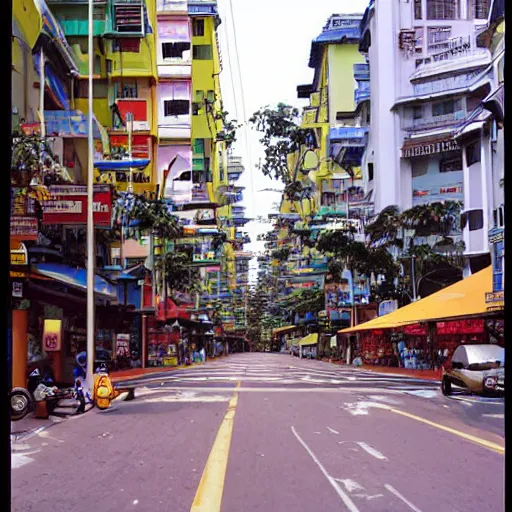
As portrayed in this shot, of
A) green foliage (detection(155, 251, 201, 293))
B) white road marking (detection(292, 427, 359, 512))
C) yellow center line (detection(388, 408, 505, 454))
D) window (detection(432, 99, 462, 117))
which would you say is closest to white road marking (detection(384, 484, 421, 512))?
white road marking (detection(292, 427, 359, 512))

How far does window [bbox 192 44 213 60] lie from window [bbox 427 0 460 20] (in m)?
23.3

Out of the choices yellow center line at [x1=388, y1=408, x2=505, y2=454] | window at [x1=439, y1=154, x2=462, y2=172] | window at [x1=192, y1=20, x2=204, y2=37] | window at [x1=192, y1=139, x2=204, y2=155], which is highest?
window at [x1=192, y1=20, x2=204, y2=37]

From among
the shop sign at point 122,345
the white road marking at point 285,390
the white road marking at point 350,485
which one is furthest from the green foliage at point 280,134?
the white road marking at point 350,485

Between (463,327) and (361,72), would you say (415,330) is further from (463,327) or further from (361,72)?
(361,72)

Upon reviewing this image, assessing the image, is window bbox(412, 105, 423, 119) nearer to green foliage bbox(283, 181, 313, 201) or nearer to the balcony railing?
the balcony railing

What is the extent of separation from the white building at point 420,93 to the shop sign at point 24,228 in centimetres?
3601

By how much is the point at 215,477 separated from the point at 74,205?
523 inches

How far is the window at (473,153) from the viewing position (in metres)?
34.6

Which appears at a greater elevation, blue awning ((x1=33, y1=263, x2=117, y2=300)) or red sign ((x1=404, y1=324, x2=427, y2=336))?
blue awning ((x1=33, y1=263, x2=117, y2=300))

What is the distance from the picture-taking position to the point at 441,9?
51.3 metres

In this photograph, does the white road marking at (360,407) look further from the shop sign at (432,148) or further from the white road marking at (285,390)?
the shop sign at (432,148)

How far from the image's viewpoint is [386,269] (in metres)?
46.9

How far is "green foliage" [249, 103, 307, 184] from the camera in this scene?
5943cm

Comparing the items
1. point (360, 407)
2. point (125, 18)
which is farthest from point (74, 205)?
point (125, 18)
